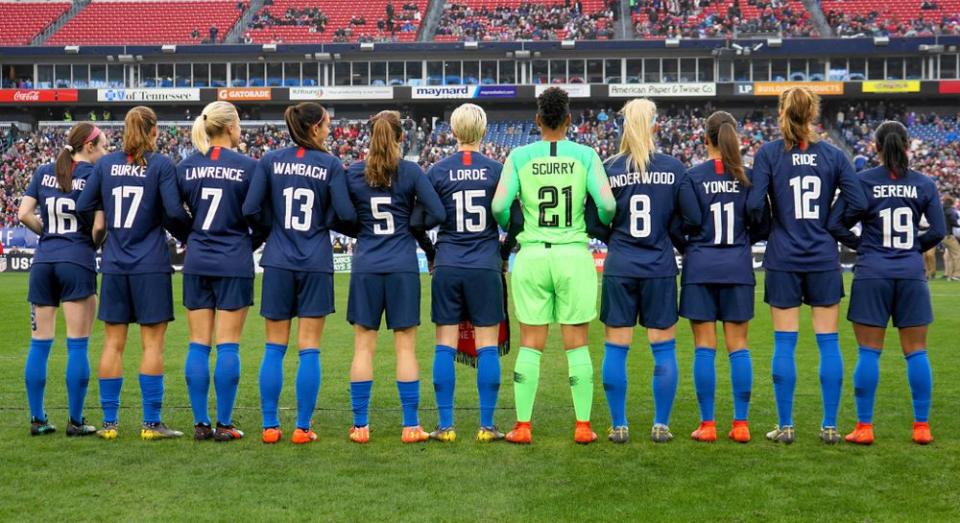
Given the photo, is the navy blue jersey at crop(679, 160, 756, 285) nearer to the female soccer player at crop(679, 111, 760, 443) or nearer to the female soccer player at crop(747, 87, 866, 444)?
the female soccer player at crop(679, 111, 760, 443)

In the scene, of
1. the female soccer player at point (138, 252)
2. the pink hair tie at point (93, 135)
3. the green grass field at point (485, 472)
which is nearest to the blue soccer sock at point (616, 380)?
the green grass field at point (485, 472)

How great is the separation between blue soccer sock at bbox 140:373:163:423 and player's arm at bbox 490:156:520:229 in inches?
108

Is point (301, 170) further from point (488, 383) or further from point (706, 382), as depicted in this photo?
point (706, 382)

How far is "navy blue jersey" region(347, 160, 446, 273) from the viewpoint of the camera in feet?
23.7

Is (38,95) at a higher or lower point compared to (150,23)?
lower

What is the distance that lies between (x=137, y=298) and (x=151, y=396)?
0.71 metres

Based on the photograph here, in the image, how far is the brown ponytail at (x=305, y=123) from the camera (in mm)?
7320

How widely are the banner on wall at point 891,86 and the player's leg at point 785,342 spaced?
46.7 metres

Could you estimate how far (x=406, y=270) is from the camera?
23.8 ft

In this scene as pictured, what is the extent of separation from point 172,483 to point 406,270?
2.19 m

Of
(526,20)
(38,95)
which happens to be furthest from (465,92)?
(38,95)

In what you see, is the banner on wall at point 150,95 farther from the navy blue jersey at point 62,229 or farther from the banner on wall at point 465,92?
the navy blue jersey at point 62,229

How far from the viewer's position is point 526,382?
7.17 m

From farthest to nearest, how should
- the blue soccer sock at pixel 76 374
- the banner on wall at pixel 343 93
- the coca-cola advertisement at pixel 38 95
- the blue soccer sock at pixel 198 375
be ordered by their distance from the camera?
the coca-cola advertisement at pixel 38 95 < the banner on wall at pixel 343 93 < the blue soccer sock at pixel 76 374 < the blue soccer sock at pixel 198 375
